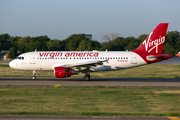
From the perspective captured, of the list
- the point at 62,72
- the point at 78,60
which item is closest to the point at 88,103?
the point at 62,72

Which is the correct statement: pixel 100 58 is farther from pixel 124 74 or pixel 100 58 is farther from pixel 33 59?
pixel 124 74

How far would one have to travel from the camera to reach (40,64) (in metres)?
30.9

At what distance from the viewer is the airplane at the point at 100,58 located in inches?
1188

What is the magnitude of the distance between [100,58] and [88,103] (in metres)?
14.8

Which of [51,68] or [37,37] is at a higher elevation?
[37,37]

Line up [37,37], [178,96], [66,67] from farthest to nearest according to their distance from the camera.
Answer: [37,37]
[66,67]
[178,96]

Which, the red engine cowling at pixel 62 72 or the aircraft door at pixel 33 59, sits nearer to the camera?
the red engine cowling at pixel 62 72

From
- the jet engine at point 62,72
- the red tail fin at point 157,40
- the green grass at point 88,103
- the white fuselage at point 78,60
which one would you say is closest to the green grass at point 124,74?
the white fuselage at point 78,60

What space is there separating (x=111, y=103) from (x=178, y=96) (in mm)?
6279

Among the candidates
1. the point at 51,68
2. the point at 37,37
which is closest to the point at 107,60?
the point at 51,68

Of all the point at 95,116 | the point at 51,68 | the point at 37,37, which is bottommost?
the point at 95,116

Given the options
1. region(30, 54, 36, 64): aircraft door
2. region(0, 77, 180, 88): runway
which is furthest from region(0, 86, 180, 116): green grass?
region(30, 54, 36, 64): aircraft door

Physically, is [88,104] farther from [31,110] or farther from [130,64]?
[130,64]

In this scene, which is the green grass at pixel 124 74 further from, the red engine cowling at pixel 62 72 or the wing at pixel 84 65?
the red engine cowling at pixel 62 72
